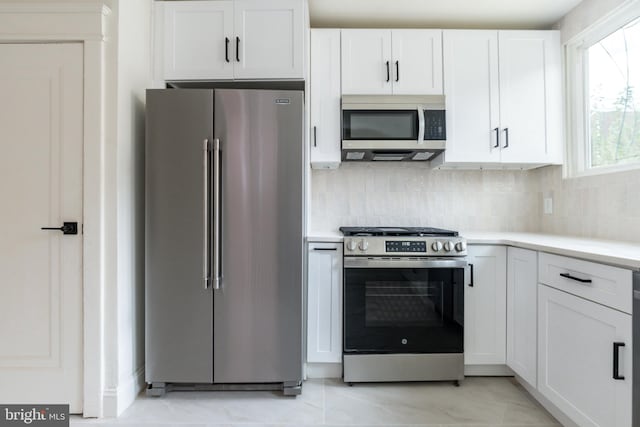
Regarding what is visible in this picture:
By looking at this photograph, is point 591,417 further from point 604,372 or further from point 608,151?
point 608,151

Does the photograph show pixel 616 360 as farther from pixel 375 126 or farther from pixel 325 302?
pixel 375 126

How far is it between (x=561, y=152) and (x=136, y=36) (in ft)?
9.80

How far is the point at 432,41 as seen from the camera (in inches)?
94.0

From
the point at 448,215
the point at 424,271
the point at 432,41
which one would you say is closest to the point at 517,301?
the point at 424,271

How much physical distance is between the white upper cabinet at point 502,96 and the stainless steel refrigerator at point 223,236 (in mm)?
1254

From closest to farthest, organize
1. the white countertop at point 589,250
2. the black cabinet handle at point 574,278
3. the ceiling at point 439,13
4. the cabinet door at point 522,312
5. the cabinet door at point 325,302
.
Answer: the white countertop at point 589,250, the black cabinet handle at point 574,278, the cabinet door at point 522,312, the cabinet door at point 325,302, the ceiling at point 439,13

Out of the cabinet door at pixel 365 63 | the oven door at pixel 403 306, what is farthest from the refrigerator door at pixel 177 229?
the cabinet door at pixel 365 63

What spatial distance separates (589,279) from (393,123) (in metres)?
1.46

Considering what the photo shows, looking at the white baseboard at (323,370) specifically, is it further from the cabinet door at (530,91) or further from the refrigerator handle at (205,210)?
the cabinet door at (530,91)

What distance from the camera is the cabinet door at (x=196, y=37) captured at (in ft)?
7.04

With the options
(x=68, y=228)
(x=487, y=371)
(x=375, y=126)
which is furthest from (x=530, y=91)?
(x=68, y=228)

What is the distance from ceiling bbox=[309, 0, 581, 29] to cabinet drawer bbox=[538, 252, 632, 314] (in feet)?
5.75

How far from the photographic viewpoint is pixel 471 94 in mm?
2406

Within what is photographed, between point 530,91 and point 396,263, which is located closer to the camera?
point 396,263
